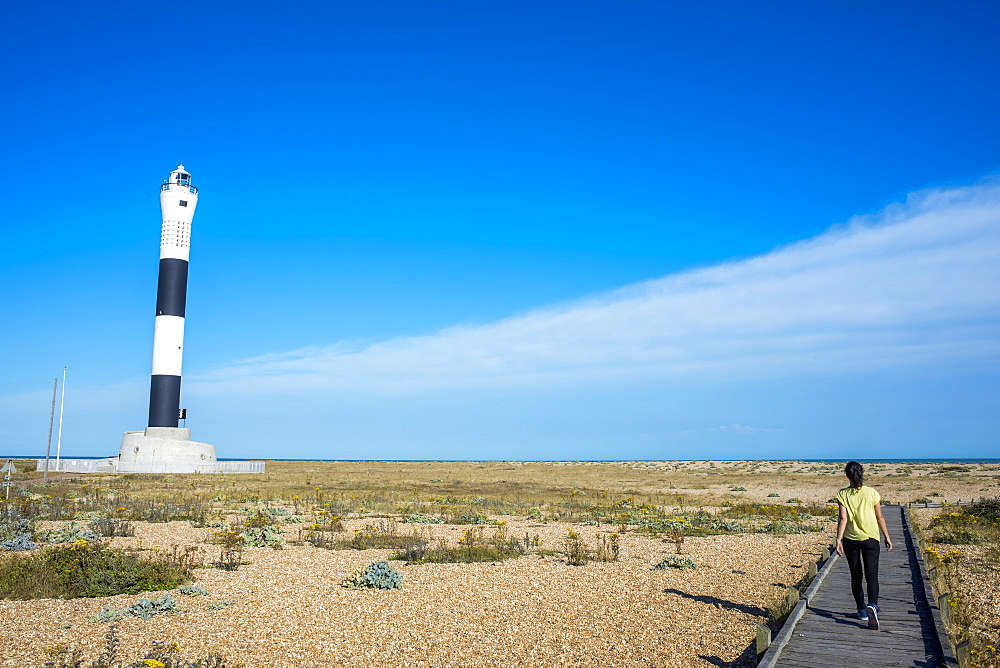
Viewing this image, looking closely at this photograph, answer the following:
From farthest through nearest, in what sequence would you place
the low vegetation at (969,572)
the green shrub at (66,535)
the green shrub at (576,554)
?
1. the green shrub at (66,535)
2. the green shrub at (576,554)
3. the low vegetation at (969,572)

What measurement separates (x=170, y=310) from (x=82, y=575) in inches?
1743

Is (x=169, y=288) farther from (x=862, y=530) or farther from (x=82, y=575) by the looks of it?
(x=862, y=530)

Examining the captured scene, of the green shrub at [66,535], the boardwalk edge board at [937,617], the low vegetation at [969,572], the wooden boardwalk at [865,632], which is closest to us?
the boardwalk edge board at [937,617]

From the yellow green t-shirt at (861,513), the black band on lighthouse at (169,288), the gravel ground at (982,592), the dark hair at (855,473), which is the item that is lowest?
the gravel ground at (982,592)

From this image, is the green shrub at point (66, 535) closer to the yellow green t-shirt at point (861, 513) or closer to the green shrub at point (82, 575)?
the green shrub at point (82, 575)

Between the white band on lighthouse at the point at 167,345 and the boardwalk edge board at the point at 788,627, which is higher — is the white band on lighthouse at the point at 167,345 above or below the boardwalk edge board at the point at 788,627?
above

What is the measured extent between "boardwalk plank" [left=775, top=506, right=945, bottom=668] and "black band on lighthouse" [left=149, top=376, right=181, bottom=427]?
50159 millimetres

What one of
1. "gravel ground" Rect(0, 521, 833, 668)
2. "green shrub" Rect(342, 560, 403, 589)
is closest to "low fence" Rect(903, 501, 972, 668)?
"gravel ground" Rect(0, 521, 833, 668)

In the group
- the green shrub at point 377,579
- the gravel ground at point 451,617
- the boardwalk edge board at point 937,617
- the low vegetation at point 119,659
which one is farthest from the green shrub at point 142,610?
the boardwalk edge board at point 937,617

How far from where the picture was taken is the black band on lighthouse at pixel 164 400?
52188 mm

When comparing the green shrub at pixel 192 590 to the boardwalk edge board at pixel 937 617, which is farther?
the green shrub at pixel 192 590

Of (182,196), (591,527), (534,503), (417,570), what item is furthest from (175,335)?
(417,570)

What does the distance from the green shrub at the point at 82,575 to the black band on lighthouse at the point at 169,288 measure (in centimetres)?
4204

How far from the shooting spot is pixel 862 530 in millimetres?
9367
